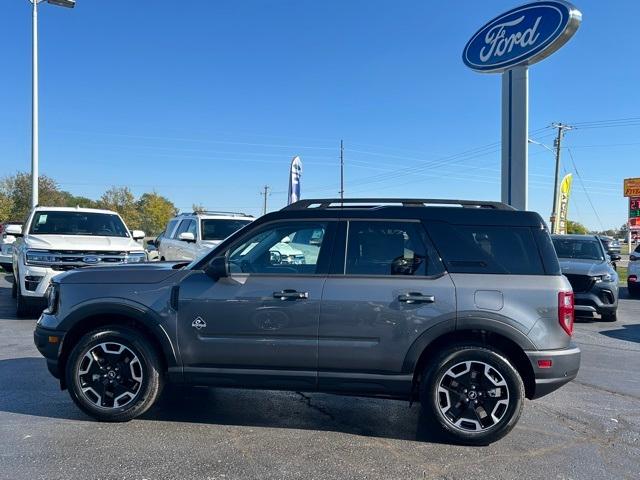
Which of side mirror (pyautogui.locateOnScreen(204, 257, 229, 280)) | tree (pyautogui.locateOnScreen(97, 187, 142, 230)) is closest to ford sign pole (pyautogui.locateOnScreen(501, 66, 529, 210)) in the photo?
side mirror (pyautogui.locateOnScreen(204, 257, 229, 280))

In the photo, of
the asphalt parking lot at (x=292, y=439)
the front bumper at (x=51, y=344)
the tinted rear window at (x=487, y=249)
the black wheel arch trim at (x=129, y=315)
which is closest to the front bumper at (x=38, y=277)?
the asphalt parking lot at (x=292, y=439)

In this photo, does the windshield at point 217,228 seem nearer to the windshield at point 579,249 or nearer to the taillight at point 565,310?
the windshield at point 579,249

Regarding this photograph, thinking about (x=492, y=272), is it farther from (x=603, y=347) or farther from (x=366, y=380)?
(x=603, y=347)

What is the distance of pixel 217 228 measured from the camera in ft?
41.7

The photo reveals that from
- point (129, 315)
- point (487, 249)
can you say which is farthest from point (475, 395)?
point (129, 315)

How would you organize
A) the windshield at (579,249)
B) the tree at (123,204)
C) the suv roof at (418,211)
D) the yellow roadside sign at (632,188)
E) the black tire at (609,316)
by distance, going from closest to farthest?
the suv roof at (418,211), the black tire at (609,316), the windshield at (579,249), the yellow roadside sign at (632,188), the tree at (123,204)

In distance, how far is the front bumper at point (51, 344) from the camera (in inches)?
191

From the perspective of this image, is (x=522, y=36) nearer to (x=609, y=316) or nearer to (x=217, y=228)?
(x=609, y=316)

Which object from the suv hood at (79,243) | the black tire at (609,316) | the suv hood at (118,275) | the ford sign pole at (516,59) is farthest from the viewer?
the ford sign pole at (516,59)

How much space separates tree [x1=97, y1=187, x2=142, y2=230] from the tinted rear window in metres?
64.8

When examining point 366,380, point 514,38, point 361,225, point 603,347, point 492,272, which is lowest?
point 603,347

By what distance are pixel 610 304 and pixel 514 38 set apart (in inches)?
291

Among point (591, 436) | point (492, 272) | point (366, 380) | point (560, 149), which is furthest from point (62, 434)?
point (560, 149)

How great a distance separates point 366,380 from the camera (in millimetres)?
4527
